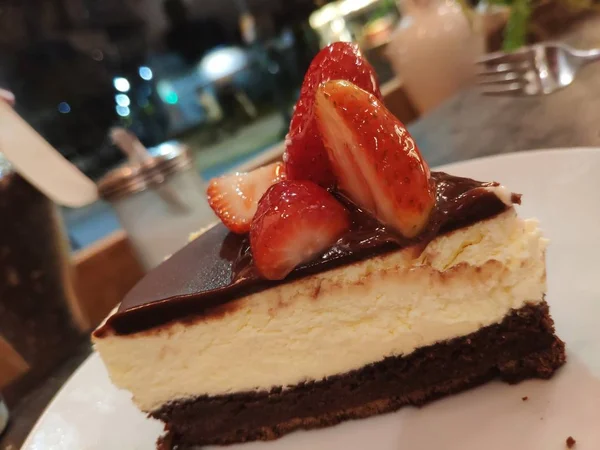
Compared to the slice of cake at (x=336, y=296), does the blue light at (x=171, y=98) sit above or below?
above

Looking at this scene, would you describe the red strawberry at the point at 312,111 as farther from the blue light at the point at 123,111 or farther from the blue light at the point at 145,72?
the blue light at the point at 145,72

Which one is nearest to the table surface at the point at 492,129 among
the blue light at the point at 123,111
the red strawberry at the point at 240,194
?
the red strawberry at the point at 240,194

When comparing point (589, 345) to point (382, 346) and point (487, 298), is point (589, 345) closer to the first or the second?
point (487, 298)

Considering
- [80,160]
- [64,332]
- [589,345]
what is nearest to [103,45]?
[80,160]

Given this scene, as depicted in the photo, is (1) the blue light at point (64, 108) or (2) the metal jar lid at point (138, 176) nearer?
(2) the metal jar lid at point (138, 176)

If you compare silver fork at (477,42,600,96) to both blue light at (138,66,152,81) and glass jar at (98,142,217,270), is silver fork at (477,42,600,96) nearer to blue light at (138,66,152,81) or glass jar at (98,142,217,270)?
glass jar at (98,142,217,270)

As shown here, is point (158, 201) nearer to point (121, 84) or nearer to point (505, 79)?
point (505, 79)
